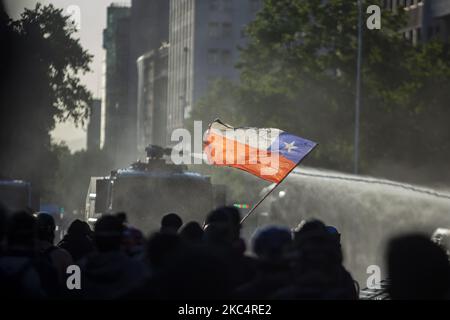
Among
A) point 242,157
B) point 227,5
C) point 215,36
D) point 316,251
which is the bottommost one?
point 316,251

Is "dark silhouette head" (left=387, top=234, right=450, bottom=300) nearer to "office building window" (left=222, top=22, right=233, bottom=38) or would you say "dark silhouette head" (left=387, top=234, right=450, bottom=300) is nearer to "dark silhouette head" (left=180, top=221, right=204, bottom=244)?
"dark silhouette head" (left=180, top=221, right=204, bottom=244)

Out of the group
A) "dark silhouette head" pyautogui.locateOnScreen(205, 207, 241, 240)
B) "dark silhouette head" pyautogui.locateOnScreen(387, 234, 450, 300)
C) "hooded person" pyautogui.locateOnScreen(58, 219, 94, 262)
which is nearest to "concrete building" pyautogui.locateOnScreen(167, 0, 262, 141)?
"hooded person" pyautogui.locateOnScreen(58, 219, 94, 262)

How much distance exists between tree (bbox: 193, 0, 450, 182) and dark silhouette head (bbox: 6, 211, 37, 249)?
4883 centimetres

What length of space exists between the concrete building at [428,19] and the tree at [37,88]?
113ft

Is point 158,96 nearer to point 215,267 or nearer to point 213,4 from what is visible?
point 213,4

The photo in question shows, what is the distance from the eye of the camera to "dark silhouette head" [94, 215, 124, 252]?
9.16 metres

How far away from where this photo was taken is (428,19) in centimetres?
8794

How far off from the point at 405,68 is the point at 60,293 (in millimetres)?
51018

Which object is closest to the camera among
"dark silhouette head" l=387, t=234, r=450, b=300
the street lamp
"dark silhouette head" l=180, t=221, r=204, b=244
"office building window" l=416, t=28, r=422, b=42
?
"dark silhouette head" l=387, t=234, r=450, b=300

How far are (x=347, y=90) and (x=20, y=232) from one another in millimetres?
50978

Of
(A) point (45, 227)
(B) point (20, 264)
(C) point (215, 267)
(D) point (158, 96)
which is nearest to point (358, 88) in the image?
(A) point (45, 227)

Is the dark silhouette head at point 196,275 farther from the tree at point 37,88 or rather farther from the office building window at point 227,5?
the office building window at point 227,5

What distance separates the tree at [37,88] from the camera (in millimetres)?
52281
